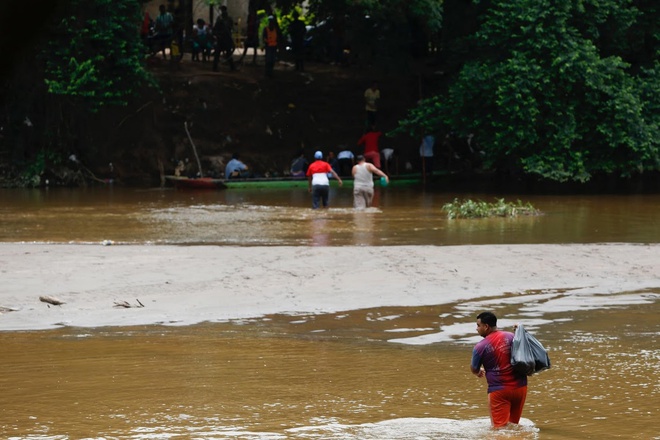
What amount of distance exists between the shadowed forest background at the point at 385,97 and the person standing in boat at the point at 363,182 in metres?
6.01

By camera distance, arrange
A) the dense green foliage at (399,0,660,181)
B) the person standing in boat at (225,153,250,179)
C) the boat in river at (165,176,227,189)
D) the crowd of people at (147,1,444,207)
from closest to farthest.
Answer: the dense green foliage at (399,0,660,181)
the boat in river at (165,176,227,189)
the person standing in boat at (225,153,250,179)
the crowd of people at (147,1,444,207)

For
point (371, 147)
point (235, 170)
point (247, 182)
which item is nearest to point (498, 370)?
point (247, 182)

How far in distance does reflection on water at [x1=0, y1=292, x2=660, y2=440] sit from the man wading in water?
0.23 meters

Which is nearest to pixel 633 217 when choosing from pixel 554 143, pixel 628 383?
pixel 554 143

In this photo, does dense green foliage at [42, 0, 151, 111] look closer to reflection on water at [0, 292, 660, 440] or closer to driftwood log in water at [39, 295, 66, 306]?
driftwood log in water at [39, 295, 66, 306]

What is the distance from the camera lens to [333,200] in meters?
28.8

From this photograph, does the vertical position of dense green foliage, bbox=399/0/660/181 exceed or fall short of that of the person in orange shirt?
it falls short

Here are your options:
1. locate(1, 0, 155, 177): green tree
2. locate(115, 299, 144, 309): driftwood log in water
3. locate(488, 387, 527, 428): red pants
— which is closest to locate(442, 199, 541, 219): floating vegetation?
locate(115, 299, 144, 309): driftwood log in water

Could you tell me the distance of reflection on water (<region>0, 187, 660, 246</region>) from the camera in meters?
19.9

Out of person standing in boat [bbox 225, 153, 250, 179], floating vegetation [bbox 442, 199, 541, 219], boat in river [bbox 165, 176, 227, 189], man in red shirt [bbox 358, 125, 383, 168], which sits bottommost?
floating vegetation [bbox 442, 199, 541, 219]

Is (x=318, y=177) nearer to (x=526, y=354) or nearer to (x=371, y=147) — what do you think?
(x=371, y=147)

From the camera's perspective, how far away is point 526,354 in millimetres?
7078

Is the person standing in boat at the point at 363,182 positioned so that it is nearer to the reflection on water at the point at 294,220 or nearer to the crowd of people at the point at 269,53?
the reflection on water at the point at 294,220

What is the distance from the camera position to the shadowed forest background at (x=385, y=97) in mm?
28859
